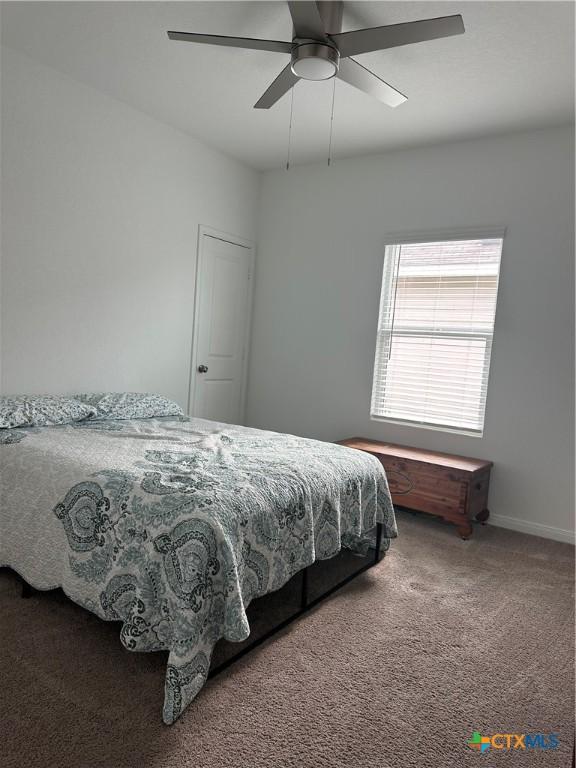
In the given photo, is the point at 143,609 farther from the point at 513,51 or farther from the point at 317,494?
the point at 513,51

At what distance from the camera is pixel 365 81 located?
8.46 feet

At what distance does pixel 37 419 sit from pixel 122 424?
48 centimetres

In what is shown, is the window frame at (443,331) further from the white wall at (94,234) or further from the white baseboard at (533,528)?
the white wall at (94,234)

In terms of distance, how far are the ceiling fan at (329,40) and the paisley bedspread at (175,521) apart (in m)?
1.80

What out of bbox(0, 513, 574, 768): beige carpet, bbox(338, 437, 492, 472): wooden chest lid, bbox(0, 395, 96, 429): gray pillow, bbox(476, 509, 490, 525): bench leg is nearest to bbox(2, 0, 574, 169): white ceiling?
bbox(0, 395, 96, 429): gray pillow

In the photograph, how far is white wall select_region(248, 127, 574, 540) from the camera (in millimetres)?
3639

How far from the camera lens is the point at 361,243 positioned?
4.46 meters

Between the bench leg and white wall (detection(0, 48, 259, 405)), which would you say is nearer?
white wall (detection(0, 48, 259, 405))

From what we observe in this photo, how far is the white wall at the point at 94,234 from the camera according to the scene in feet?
10.5

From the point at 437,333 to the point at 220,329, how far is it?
6.26ft

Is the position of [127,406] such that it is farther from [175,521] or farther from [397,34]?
[397,34]

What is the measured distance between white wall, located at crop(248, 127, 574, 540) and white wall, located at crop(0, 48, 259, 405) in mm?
822

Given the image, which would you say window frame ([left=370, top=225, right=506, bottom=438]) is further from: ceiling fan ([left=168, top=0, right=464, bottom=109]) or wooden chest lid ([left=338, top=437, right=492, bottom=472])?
ceiling fan ([left=168, top=0, right=464, bottom=109])

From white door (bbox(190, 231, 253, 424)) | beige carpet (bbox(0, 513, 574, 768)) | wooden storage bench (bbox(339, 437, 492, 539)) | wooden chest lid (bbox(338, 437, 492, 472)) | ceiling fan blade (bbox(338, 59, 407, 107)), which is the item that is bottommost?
beige carpet (bbox(0, 513, 574, 768))
